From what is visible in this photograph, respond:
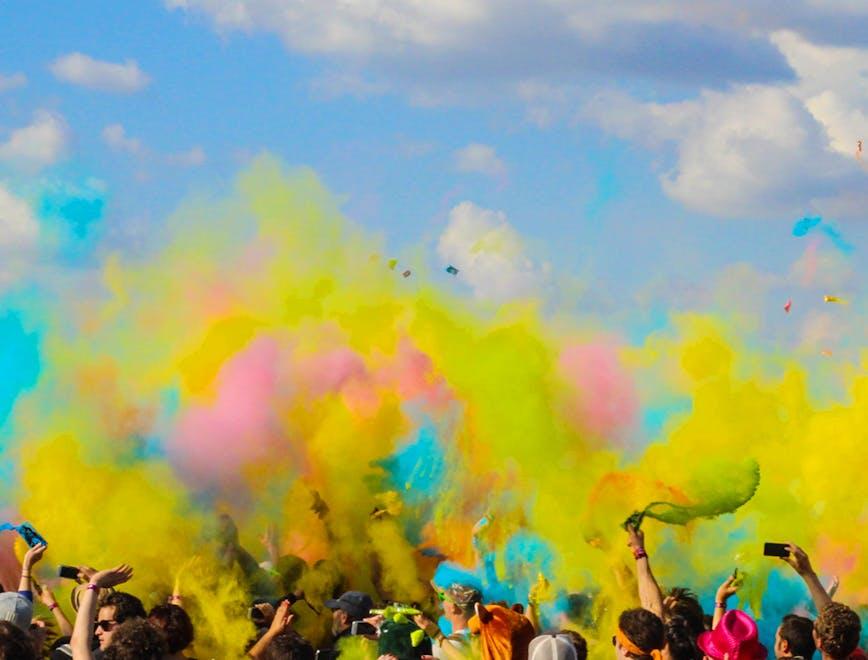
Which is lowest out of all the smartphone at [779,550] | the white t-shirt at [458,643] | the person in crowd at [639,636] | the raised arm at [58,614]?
the smartphone at [779,550]

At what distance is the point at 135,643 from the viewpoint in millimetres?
5566

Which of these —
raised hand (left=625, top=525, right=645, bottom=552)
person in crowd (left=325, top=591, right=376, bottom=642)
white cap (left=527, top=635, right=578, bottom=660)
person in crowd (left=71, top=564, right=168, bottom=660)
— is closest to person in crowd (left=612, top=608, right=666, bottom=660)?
white cap (left=527, top=635, right=578, bottom=660)

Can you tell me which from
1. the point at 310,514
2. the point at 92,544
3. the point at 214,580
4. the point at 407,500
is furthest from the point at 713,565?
the point at 92,544

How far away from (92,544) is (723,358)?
7154 millimetres

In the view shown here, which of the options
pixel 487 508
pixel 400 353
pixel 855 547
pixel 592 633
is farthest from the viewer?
pixel 400 353

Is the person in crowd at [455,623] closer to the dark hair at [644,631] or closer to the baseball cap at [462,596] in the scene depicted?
the baseball cap at [462,596]

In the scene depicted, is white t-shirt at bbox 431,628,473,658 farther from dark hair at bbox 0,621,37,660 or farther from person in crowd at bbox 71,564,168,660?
dark hair at bbox 0,621,37,660

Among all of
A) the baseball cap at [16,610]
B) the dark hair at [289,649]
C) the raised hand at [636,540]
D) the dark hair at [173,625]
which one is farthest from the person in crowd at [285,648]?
the raised hand at [636,540]

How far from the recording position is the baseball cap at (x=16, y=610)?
22.3ft

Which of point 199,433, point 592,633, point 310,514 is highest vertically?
point 199,433

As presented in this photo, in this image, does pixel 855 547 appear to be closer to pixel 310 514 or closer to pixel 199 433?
pixel 310 514

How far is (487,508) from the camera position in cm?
1473

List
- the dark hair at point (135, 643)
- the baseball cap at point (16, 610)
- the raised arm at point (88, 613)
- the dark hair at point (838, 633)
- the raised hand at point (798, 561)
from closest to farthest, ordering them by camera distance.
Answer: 1. the dark hair at point (135, 643)
2. the raised arm at point (88, 613)
3. the dark hair at point (838, 633)
4. the baseball cap at point (16, 610)
5. the raised hand at point (798, 561)

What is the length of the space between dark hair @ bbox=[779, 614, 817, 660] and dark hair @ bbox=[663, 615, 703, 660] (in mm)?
451
